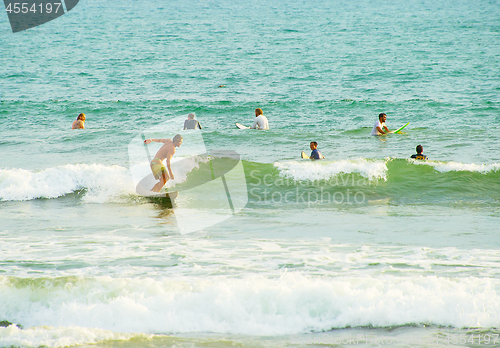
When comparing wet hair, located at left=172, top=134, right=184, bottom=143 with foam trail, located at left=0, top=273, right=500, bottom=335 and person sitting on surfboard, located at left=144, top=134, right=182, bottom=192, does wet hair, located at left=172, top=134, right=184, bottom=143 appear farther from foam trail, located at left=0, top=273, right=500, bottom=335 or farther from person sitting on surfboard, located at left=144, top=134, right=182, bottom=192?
foam trail, located at left=0, top=273, right=500, bottom=335

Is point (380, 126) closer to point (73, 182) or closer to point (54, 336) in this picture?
point (73, 182)

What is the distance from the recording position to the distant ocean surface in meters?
4.77

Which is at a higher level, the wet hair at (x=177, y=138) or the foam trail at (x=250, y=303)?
the wet hair at (x=177, y=138)

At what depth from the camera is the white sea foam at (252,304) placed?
474 centimetres

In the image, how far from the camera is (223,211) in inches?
370

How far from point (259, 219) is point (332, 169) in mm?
3728

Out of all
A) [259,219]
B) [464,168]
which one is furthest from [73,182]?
[464,168]

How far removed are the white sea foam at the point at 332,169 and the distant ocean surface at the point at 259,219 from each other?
5 cm

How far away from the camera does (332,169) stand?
38.2 ft

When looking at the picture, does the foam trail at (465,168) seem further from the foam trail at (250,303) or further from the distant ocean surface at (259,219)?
the foam trail at (250,303)

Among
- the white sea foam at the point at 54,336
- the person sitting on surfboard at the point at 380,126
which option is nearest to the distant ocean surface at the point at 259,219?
the white sea foam at the point at 54,336

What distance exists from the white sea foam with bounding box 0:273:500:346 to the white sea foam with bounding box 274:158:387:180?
617 cm

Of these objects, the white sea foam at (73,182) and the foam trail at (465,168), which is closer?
the white sea foam at (73,182)

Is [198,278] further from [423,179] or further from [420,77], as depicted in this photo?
[420,77]
